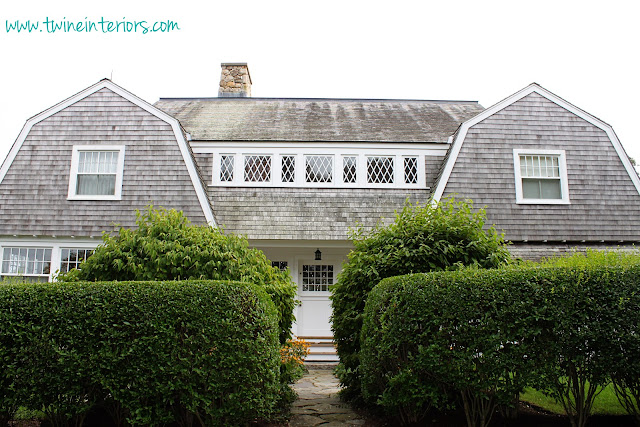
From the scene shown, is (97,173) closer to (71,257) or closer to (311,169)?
(71,257)

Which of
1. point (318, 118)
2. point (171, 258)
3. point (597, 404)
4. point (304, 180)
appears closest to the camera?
point (171, 258)

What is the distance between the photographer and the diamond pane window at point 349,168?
37.2 feet

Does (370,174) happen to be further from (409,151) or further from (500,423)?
(500,423)

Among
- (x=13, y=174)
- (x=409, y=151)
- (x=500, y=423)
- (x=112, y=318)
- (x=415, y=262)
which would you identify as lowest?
(x=500, y=423)

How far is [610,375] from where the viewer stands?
437cm

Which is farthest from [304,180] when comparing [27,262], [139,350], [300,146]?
[139,350]

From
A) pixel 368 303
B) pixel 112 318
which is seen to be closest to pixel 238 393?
pixel 112 318

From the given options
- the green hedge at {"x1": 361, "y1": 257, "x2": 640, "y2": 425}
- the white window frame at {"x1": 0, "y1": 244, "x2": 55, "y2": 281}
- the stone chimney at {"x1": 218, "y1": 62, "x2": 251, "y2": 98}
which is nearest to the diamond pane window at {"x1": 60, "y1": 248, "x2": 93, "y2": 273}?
the white window frame at {"x1": 0, "y1": 244, "x2": 55, "y2": 281}

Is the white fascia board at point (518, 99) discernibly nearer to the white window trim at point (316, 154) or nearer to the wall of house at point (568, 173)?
the wall of house at point (568, 173)

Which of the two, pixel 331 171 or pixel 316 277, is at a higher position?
pixel 331 171

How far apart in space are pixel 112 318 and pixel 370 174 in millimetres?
7991

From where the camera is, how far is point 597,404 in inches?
215

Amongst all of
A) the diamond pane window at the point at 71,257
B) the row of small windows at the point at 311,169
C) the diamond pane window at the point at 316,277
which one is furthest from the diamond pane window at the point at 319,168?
the diamond pane window at the point at 71,257

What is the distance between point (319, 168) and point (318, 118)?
2601 millimetres
